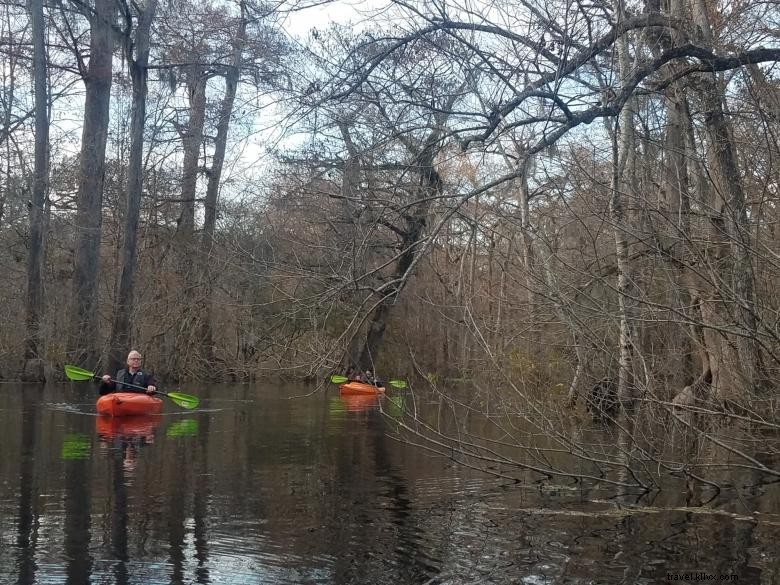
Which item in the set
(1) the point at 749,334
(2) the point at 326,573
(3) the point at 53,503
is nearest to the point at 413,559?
(2) the point at 326,573

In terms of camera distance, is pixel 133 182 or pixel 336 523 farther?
pixel 133 182

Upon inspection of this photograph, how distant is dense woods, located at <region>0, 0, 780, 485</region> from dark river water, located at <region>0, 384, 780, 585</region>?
0.63 metres

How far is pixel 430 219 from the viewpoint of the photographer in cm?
1366

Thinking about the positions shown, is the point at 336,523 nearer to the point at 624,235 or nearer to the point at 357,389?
the point at 624,235

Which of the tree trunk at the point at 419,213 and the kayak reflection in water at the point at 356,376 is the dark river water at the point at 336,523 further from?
the kayak reflection in water at the point at 356,376

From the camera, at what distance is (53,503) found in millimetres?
7980

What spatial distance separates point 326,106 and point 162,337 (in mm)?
18463

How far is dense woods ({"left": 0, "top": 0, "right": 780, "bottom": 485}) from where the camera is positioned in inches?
318

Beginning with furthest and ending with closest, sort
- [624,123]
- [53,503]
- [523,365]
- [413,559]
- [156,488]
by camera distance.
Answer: [523,365]
[624,123]
[156,488]
[53,503]
[413,559]

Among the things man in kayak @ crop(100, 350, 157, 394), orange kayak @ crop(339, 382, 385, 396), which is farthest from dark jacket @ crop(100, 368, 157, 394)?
orange kayak @ crop(339, 382, 385, 396)

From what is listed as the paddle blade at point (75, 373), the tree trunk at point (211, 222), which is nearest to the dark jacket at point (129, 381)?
the paddle blade at point (75, 373)

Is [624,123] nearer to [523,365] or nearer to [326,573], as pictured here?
[523,365]

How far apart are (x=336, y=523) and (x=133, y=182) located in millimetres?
19312

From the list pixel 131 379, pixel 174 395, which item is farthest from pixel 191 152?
pixel 174 395
